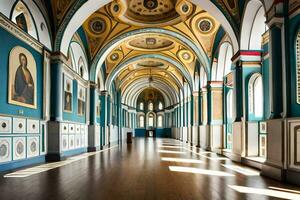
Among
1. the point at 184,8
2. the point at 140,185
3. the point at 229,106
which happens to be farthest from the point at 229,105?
the point at 140,185

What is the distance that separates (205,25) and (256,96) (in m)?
6.50

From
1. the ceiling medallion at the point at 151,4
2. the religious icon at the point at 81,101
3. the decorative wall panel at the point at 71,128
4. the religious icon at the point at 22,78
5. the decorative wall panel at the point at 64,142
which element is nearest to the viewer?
the religious icon at the point at 22,78

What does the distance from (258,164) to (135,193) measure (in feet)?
17.4

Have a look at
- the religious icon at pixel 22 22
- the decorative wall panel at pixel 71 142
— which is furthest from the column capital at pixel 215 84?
the religious icon at pixel 22 22

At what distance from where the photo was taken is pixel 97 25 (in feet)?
54.0

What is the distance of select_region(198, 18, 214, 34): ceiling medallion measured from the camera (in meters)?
15.7

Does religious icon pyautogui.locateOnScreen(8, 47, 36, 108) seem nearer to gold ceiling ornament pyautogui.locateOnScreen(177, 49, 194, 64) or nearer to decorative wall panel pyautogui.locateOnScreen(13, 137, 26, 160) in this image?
decorative wall panel pyautogui.locateOnScreen(13, 137, 26, 160)

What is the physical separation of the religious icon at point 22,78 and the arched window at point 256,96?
323 inches

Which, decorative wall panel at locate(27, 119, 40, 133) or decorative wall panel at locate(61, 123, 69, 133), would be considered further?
decorative wall panel at locate(61, 123, 69, 133)

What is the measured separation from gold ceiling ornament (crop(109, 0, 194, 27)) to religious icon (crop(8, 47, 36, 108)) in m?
7.08

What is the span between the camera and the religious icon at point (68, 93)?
13337 millimetres

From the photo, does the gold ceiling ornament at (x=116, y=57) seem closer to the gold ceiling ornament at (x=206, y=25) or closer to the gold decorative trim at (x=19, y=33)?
the gold ceiling ornament at (x=206, y=25)

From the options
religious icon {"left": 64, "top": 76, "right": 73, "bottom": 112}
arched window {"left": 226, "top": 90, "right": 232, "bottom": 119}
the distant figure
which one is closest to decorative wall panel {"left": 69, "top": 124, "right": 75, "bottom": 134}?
religious icon {"left": 64, "top": 76, "right": 73, "bottom": 112}

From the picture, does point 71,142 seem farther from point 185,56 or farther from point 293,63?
point 185,56
